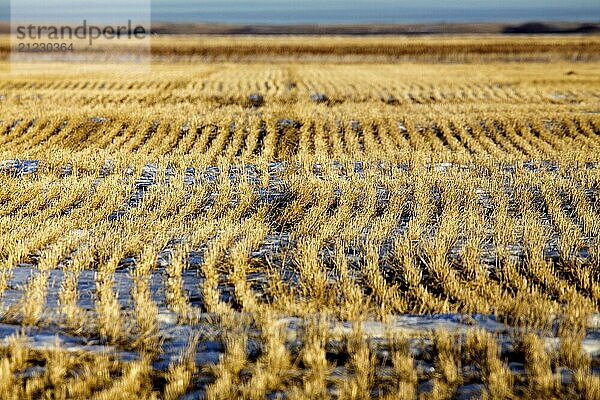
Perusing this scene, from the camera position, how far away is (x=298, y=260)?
6836 mm

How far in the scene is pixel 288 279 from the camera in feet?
21.1

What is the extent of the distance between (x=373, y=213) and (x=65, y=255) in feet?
12.1

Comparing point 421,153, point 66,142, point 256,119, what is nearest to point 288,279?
point 421,153

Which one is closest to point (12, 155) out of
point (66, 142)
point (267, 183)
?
point (66, 142)

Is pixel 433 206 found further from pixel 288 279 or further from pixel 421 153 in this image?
pixel 421 153

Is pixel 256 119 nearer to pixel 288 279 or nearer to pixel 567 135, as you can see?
pixel 567 135

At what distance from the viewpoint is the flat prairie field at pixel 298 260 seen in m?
4.64

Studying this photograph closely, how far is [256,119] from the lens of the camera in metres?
17.0

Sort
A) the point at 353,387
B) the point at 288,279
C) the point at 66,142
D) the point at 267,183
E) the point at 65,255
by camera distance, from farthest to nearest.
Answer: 1. the point at 66,142
2. the point at 267,183
3. the point at 65,255
4. the point at 288,279
5. the point at 353,387

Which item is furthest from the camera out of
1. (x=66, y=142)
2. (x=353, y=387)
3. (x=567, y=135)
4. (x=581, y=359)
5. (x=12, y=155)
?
(x=567, y=135)

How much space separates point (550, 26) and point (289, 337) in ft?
474

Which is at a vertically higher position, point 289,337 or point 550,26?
point 550,26

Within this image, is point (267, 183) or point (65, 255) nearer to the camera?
point (65, 255)

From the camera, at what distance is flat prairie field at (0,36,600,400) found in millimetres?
4637
